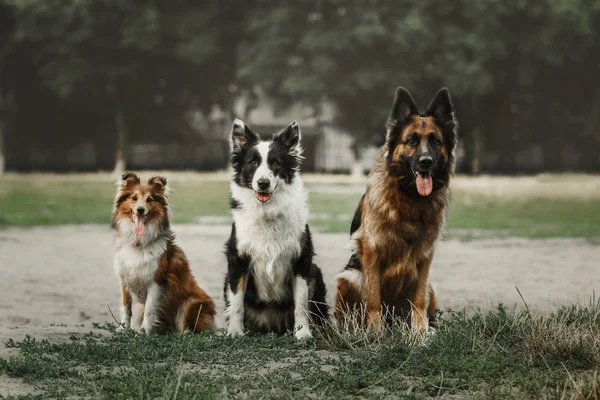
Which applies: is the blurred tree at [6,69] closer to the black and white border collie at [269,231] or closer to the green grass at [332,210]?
the green grass at [332,210]

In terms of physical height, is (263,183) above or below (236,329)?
above

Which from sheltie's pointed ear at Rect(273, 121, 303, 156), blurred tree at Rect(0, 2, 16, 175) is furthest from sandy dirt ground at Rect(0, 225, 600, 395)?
blurred tree at Rect(0, 2, 16, 175)

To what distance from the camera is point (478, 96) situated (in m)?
45.3

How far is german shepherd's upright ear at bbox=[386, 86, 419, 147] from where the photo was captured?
7090 mm

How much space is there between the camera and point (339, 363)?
626cm

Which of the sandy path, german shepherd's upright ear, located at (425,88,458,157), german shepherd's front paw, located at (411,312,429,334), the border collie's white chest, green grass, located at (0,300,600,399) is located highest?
german shepherd's upright ear, located at (425,88,458,157)

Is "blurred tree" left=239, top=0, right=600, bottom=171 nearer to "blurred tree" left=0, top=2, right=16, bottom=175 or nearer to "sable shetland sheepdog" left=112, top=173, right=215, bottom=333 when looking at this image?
"blurred tree" left=0, top=2, right=16, bottom=175

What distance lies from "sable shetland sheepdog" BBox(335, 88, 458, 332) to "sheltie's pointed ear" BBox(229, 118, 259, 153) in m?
1.17

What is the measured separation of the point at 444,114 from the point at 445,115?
0.01 metres

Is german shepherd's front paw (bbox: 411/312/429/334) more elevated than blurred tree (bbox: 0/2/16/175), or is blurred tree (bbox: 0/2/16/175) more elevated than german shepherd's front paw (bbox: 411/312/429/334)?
blurred tree (bbox: 0/2/16/175)

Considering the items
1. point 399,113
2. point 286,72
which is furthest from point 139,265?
point 286,72

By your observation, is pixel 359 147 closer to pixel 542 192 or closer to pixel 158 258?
pixel 542 192

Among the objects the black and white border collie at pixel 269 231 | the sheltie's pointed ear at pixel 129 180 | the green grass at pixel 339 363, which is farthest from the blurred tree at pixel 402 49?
the green grass at pixel 339 363

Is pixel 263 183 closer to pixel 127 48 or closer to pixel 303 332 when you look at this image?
pixel 303 332
